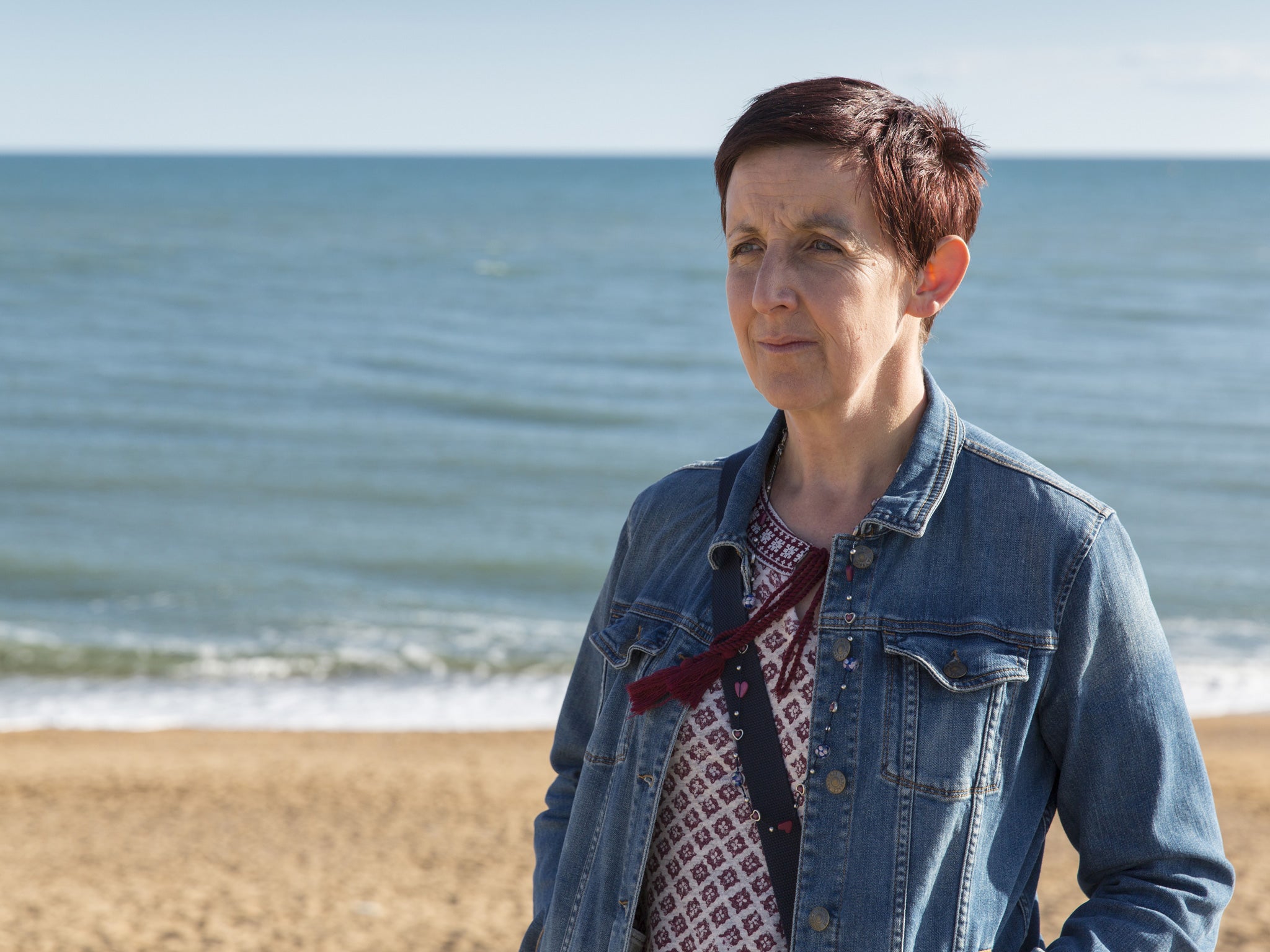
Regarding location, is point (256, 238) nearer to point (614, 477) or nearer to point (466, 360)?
point (466, 360)

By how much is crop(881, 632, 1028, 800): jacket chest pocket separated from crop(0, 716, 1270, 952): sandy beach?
4.41 meters

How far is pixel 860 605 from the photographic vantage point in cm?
175

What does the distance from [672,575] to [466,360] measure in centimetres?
2604

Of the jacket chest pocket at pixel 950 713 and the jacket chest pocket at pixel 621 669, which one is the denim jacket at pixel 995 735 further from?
the jacket chest pocket at pixel 621 669

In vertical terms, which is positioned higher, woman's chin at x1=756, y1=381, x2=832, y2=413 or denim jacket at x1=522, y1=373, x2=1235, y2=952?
woman's chin at x1=756, y1=381, x2=832, y2=413

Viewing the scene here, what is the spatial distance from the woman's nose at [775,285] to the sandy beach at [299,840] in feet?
15.1

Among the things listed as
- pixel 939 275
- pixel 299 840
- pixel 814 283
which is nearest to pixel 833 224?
pixel 814 283

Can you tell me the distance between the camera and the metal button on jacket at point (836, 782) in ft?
5.52

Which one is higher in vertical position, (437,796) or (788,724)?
(788,724)

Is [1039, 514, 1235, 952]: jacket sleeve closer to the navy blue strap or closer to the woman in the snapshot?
the woman

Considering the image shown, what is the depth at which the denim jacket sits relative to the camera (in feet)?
5.39

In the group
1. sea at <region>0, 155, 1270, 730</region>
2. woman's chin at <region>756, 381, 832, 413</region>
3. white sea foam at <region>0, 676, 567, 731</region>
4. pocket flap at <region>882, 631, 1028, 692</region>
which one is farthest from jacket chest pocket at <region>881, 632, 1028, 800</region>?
sea at <region>0, 155, 1270, 730</region>

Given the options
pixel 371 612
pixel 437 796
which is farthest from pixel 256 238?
pixel 437 796

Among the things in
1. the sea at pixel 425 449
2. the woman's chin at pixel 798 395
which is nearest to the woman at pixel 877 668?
the woman's chin at pixel 798 395
